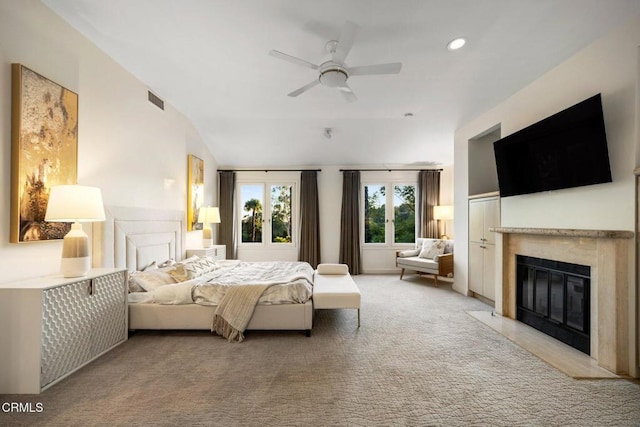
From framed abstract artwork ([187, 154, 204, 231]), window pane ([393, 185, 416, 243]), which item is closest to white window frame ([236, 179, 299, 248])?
framed abstract artwork ([187, 154, 204, 231])

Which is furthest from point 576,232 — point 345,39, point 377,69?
point 345,39

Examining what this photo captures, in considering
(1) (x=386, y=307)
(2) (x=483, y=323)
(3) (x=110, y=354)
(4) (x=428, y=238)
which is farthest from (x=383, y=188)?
(3) (x=110, y=354)

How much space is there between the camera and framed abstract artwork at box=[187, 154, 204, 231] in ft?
16.7

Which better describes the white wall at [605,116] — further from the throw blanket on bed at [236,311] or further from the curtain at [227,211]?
the curtain at [227,211]

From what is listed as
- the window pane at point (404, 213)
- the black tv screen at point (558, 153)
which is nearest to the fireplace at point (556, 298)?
the black tv screen at point (558, 153)

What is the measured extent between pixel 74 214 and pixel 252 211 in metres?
4.76

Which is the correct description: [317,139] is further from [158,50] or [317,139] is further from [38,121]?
[38,121]

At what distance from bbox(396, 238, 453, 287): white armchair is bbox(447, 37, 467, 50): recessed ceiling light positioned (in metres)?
3.57

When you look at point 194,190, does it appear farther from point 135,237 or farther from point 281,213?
point 281,213

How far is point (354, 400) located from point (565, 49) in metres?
3.65

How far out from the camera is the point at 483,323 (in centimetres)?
347

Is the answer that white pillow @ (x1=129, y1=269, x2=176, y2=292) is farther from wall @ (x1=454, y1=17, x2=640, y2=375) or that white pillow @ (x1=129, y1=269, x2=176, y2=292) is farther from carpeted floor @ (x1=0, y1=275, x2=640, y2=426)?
wall @ (x1=454, y1=17, x2=640, y2=375)

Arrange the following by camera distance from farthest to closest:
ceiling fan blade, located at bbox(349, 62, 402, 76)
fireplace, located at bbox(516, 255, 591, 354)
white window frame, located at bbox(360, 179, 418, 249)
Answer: white window frame, located at bbox(360, 179, 418, 249), fireplace, located at bbox(516, 255, 591, 354), ceiling fan blade, located at bbox(349, 62, 402, 76)

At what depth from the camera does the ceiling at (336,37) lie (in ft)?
8.23
